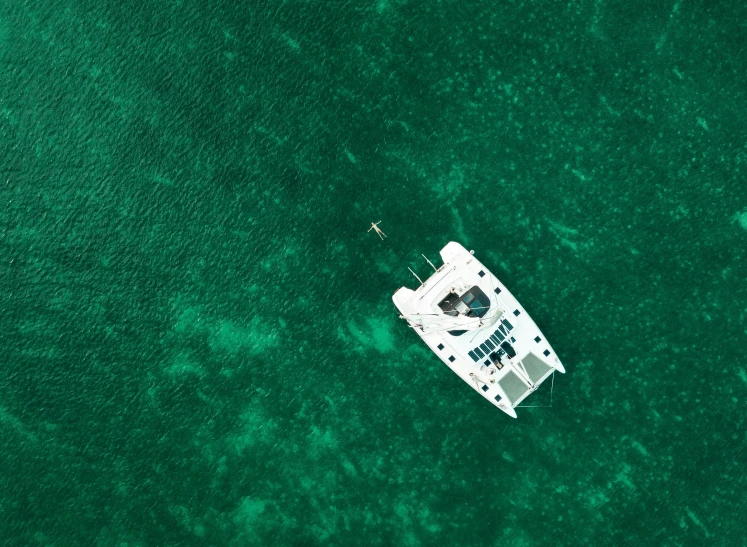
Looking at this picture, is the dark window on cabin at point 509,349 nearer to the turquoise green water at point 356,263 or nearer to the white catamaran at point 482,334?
the white catamaran at point 482,334

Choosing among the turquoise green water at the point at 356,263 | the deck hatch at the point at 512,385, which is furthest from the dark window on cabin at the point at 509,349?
the turquoise green water at the point at 356,263

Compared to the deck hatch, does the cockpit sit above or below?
above

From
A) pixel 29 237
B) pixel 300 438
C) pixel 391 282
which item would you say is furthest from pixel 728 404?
pixel 29 237

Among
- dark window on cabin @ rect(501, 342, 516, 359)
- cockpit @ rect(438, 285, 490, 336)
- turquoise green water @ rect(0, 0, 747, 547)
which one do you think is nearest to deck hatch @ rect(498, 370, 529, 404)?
dark window on cabin @ rect(501, 342, 516, 359)

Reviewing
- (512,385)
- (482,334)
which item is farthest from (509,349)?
(512,385)

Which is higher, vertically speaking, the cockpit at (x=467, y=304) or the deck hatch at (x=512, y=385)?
the cockpit at (x=467, y=304)

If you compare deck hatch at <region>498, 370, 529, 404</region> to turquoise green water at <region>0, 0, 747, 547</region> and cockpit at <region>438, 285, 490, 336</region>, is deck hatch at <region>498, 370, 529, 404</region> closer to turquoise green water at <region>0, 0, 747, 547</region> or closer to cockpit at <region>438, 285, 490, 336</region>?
turquoise green water at <region>0, 0, 747, 547</region>

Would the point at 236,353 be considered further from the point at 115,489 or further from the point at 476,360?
the point at 476,360
